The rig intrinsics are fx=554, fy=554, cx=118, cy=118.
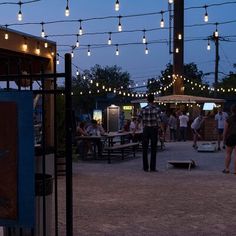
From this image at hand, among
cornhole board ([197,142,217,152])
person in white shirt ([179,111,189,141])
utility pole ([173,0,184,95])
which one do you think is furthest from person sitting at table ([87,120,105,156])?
utility pole ([173,0,184,95])

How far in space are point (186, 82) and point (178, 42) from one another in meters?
17.3

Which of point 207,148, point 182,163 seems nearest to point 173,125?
point 207,148

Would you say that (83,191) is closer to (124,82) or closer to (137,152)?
(137,152)

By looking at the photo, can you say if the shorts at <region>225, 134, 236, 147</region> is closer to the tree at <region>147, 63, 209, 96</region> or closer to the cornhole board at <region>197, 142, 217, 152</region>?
the cornhole board at <region>197, 142, 217, 152</region>

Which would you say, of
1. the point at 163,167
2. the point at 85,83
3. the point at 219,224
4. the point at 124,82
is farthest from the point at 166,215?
the point at 124,82

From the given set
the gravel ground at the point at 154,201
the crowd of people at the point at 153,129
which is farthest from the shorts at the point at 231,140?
the gravel ground at the point at 154,201

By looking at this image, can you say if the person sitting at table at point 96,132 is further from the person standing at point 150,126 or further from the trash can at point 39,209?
the trash can at point 39,209

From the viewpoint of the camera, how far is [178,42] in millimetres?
34312

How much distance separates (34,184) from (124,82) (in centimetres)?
7406

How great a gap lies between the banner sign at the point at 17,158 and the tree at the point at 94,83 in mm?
54494

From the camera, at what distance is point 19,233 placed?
17.0 ft

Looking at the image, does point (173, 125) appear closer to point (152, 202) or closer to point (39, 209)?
point (152, 202)

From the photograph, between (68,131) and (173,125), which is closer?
(68,131)

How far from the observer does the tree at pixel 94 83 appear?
63.4 metres
